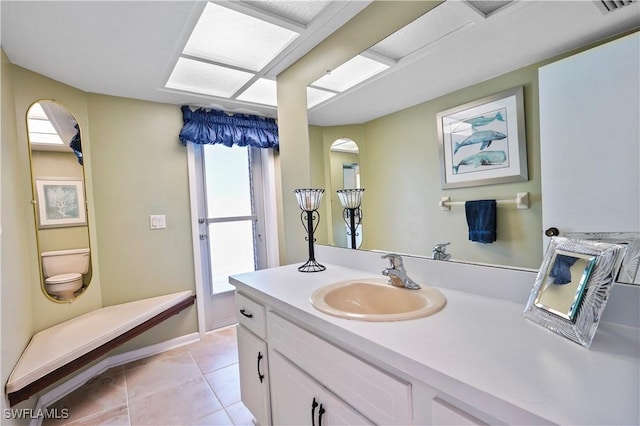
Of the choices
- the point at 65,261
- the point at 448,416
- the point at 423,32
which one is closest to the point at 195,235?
the point at 65,261

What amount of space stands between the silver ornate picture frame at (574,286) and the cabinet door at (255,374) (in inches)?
43.4

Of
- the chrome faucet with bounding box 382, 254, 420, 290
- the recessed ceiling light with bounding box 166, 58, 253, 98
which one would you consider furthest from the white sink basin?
the recessed ceiling light with bounding box 166, 58, 253, 98

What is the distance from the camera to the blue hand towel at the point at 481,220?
3.53 ft

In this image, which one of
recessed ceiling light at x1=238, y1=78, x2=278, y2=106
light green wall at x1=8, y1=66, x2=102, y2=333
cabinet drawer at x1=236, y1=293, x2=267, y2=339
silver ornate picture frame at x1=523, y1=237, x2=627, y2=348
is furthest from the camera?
recessed ceiling light at x1=238, y1=78, x2=278, y2=106

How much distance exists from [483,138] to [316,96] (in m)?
1.11

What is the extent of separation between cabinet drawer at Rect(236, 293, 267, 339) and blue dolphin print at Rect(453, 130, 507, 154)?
44.5 inches

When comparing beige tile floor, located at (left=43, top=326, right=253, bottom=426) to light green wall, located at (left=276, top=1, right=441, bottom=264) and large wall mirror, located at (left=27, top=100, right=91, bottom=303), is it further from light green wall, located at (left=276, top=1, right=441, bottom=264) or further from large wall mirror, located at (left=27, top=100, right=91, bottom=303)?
light green wall, located at (left=276, top=1, right=441, bottom=264)

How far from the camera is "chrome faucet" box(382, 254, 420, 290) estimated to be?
1.19 m

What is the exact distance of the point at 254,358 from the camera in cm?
145

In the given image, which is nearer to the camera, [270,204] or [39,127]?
[39,127]

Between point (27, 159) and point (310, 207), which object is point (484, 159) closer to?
point (310, 207)

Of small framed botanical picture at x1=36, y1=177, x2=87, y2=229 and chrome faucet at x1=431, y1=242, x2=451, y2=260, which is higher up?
small framed botanical picture at x1=36, y1=177, x2=87, y2=229

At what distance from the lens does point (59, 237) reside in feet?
6.73

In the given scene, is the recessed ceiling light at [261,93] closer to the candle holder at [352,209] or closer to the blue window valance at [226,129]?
the blue window valance at [226,129]
